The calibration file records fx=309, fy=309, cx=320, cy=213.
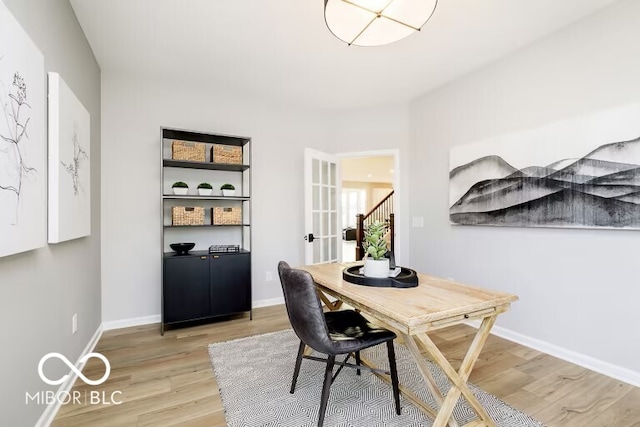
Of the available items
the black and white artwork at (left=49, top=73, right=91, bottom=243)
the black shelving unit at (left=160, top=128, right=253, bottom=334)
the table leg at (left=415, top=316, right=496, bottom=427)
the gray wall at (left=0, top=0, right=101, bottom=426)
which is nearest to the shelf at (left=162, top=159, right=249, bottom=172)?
the black shelving unit at (left=160, top=128, right=253, bottom=334)

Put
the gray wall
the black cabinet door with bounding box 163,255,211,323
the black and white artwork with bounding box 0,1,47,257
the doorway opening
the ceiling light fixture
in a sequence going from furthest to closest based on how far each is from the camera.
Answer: the doorway opening
the black cabinet door with bounding box 163,255,211,323
the ceiling light fixture
the gray wall
the black and white artwork with bounding box 0,1,47,257

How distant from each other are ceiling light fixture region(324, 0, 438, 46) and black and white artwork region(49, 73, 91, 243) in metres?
1.63

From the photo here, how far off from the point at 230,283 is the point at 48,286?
5.50 ft

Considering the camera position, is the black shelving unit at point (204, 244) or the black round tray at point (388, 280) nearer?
the black round tray at point (388, 280)

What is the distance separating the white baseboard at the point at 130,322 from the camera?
3.11 meters

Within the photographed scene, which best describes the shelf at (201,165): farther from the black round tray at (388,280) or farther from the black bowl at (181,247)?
the black round tray at (388,280)

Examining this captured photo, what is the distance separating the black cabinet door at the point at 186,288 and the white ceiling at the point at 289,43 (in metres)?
1.92

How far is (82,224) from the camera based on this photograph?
7.44 ft

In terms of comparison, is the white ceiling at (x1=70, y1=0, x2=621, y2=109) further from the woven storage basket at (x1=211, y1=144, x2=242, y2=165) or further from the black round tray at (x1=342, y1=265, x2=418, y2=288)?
the black round tray at (x1=342, y1=265, x2=418, y2=288)

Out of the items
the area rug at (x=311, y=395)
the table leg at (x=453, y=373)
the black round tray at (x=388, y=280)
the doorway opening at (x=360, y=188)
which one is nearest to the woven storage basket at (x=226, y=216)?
the area rug at (x=311, y=395)

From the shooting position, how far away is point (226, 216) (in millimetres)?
3402

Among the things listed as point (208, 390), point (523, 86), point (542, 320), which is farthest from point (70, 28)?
point (542, 320)

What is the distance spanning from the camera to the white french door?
373 cm

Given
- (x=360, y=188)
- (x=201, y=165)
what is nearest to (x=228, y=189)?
(x=201, y=165)
